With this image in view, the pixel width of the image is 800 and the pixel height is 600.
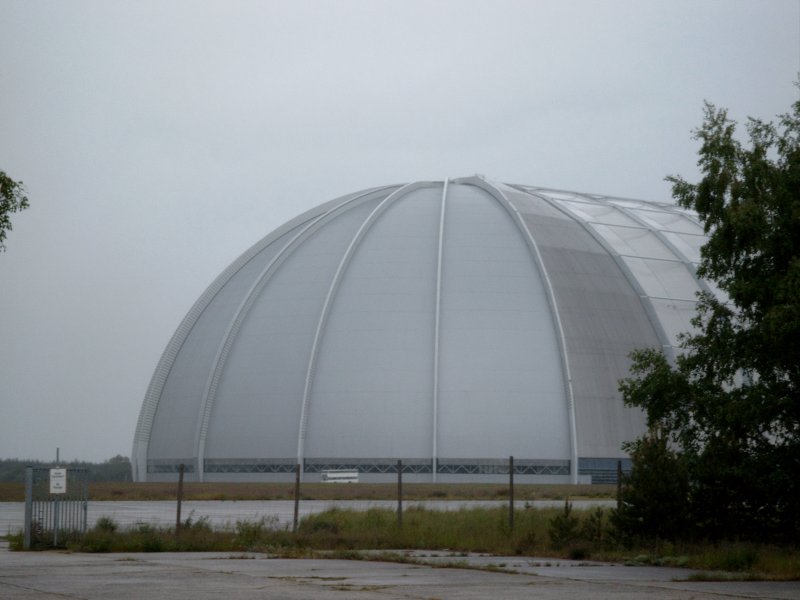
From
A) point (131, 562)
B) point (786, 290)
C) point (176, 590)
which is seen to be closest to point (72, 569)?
point (131, 562)

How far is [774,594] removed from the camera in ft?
48.9

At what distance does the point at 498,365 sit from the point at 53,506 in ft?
113

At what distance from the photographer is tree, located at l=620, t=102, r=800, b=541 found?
22.2 m

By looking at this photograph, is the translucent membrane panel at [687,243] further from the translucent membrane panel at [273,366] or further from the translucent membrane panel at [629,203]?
the translucent membrane panel at [273,366]

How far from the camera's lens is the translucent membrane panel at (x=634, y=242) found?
64.8 m

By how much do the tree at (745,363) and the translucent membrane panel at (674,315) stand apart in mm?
36476

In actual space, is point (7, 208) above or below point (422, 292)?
below

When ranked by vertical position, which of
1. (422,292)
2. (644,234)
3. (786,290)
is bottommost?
(786,290)

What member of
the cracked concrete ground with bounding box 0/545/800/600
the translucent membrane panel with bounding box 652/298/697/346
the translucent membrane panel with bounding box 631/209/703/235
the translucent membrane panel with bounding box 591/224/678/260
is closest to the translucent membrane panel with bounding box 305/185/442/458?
the translucent membrane panel with bounding box 591/224/678/260

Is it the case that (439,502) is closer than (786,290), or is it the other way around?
(786,290)

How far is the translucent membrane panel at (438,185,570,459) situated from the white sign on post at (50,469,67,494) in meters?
32.4

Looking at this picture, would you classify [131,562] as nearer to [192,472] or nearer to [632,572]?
[632,572]

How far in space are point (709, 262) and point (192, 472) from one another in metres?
39.5

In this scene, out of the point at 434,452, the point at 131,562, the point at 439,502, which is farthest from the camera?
the point at 434,452
